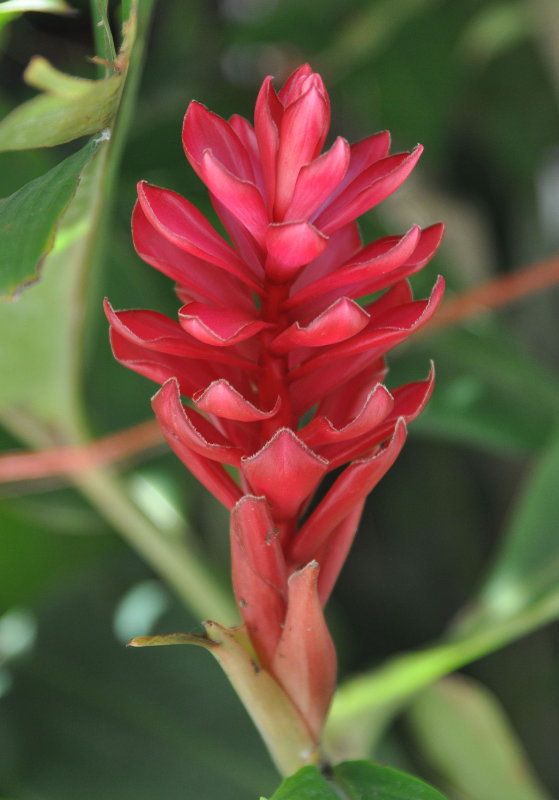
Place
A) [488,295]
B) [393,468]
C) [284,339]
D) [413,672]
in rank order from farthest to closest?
[393,468] < [488,295] < [413,672] < [284,339]

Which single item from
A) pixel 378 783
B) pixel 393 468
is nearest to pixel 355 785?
pixel 378 783

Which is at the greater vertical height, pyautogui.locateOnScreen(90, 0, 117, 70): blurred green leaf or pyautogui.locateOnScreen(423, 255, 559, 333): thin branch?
pyautogui.locateOnScreen(90, 0, 117, 70): blurred green leaf

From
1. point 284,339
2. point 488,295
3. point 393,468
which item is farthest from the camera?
point 393,468

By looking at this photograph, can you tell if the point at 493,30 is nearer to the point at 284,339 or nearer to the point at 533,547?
the point at 533,547

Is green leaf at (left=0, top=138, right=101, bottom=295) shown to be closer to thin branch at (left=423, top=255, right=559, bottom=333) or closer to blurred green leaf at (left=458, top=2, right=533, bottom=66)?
thin branch at (left=423, top=255, right=559, bottom=333)

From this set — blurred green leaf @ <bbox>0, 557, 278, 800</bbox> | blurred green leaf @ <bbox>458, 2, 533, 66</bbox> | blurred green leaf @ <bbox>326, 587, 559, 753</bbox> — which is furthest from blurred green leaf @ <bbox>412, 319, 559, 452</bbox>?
blurred green leaf @ <bbox>458, 2, 533, 66</bbox>

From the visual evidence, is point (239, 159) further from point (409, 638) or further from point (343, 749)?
point (409, 638)

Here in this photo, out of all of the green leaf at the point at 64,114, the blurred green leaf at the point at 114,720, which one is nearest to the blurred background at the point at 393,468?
the blurred green leaf at the point at 114,720
